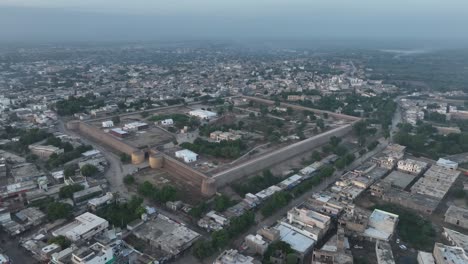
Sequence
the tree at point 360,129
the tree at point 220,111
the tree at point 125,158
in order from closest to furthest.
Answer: the tree at point 125,158 → the tree at point 360,129 → the tree at point 220,111

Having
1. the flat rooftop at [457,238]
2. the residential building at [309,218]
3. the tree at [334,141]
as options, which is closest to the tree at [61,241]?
the residential building at [309,218]

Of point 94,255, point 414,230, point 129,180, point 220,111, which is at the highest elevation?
point 220,111

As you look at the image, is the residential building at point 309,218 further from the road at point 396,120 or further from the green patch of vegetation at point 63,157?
the road at point 396,120

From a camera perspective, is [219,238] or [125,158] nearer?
[219,238]

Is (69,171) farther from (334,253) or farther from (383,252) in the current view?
(383,252)

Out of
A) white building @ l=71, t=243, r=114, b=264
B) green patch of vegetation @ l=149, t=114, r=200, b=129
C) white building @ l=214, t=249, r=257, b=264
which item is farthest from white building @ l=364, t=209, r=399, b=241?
green patch of vegetation @ l=149, t=114, r=200, b=129

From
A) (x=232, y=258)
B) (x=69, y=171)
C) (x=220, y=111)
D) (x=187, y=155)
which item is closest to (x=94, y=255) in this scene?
(x=232, y=258)
